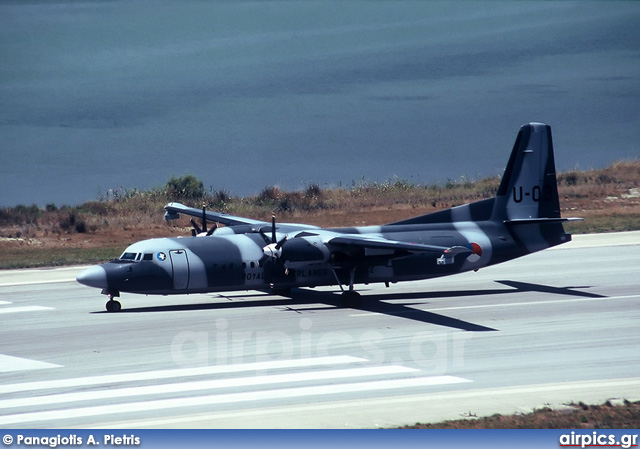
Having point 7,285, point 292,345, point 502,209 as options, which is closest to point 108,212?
point 7,285

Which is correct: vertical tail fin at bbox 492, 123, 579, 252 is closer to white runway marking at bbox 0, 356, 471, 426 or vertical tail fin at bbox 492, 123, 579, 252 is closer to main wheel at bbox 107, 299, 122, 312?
white runway marking at bbox 0, 356, 471, 426

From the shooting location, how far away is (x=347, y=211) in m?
62.7

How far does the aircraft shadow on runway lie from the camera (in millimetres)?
25953

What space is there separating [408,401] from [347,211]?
4666cm

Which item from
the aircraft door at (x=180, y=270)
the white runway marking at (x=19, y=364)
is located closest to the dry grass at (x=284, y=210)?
the aircraft door at (x=180, y=270)

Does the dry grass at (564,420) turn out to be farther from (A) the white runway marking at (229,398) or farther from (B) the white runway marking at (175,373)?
(B) the white runway marking at (175,373)

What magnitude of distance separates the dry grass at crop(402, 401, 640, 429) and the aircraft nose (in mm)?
14683

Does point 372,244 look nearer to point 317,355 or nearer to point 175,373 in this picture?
point 317,355

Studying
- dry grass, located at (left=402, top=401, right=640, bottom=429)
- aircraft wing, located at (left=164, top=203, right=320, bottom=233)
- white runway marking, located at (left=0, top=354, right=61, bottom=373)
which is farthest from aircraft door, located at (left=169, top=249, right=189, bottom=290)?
dry grass, located at (left=402, top=401, right=640, bottom=429)

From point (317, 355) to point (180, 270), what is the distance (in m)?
8.03

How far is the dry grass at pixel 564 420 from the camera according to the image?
14.5m

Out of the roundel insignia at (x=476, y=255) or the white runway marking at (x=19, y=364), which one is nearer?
the white runway marking at (x=19, y=364)

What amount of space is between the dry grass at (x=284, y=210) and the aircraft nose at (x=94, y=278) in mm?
17946

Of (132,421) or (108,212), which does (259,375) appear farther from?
(108,212)
